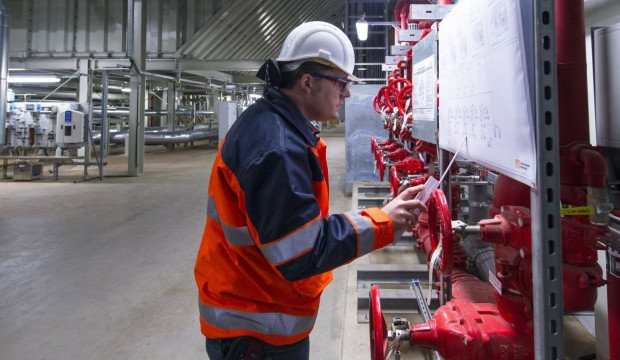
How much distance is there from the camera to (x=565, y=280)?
0.90m

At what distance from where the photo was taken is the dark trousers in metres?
1.08

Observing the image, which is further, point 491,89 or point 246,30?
point 246,30

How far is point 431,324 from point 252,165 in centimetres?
69

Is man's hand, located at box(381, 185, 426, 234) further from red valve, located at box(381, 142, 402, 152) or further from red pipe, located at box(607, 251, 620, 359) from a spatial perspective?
red valve, located at box(381, 142, 402, 152)

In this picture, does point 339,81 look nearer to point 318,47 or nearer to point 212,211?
point 318,47

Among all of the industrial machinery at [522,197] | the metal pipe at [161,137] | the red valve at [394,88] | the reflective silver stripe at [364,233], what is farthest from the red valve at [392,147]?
the metal pipe at [161,137]

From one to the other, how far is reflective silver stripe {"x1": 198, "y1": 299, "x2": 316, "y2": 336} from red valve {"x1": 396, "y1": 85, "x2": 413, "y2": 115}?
2.21 m

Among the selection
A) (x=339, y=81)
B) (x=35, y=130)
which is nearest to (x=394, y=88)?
(x=339, y=81)

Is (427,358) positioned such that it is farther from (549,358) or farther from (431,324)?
(549,358)

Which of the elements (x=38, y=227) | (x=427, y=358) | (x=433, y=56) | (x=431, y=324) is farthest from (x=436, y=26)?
(x=38, y=227)

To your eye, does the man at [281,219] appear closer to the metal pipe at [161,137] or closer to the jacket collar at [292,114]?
the jacket collar at [292,114]

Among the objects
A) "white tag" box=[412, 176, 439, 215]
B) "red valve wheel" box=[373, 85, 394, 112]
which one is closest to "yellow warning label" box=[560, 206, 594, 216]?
"white tag" box=[412, 176, 439, 215]

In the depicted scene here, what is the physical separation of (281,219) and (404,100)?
8.56 feet

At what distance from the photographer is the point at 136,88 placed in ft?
27.3
